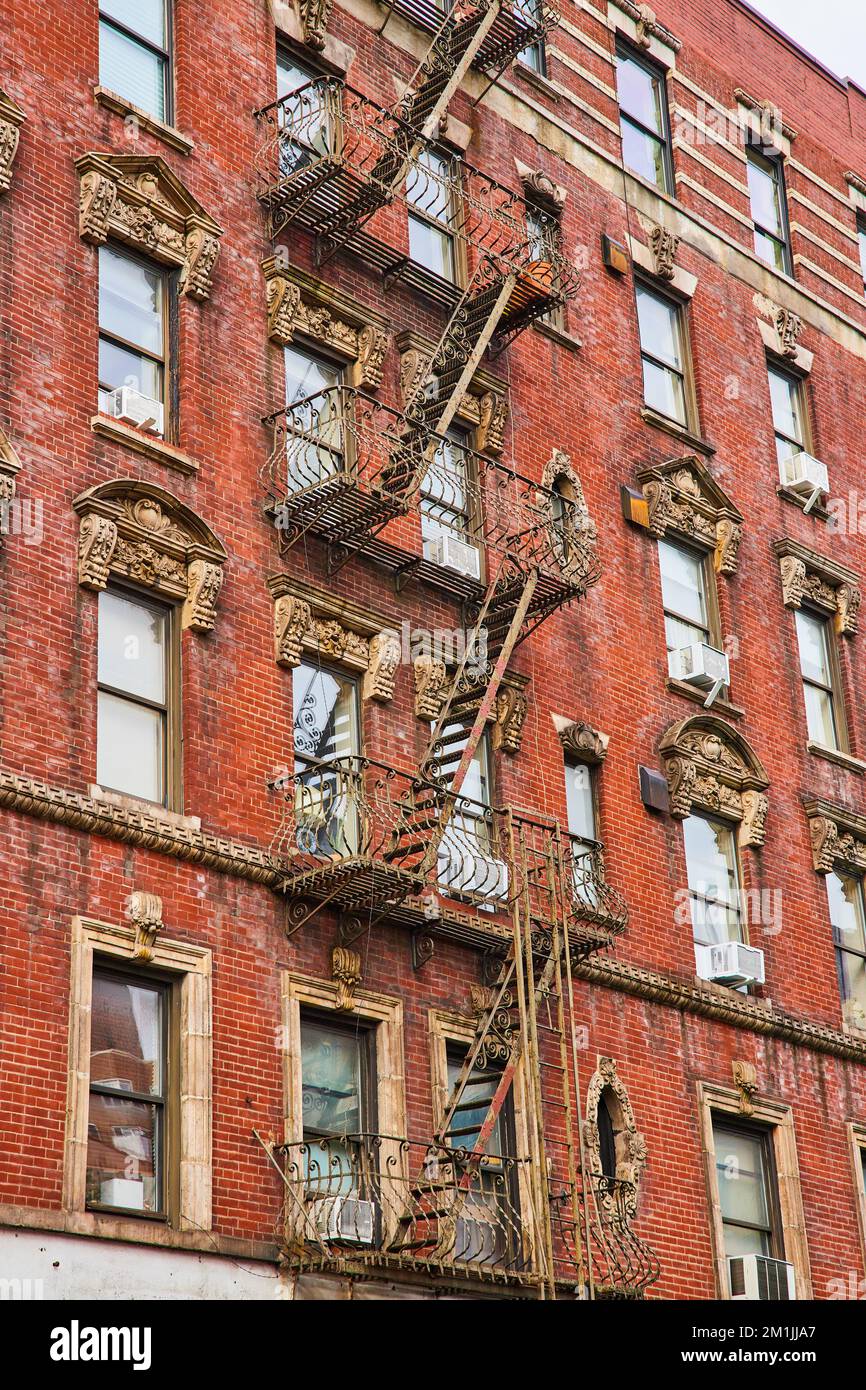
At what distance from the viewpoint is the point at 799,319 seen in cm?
3180

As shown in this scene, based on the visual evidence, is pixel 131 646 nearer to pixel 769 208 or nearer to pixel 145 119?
pixel 145 119

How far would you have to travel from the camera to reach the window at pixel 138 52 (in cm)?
2172

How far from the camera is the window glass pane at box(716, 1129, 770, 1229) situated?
23.9 meters

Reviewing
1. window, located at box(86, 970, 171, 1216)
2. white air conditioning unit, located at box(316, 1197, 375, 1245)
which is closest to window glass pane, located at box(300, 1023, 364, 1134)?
white air conditioning unit, located at box(316, 1197, 375, 1245)

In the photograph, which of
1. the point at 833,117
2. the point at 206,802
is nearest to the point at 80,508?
the point at 206,802

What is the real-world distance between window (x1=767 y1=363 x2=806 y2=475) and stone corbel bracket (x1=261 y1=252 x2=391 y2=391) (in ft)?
29.5

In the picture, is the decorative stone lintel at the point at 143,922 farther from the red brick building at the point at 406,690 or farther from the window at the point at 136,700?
the window at the point at 136,700

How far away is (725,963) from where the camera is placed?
2470 centimetres

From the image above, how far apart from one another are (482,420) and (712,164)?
874 centimetres

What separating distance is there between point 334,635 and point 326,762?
67.6 inches

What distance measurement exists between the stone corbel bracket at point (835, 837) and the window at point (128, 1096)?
1166 cm

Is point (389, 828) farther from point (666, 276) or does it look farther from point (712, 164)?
point (712, 164)

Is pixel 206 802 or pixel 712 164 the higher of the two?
pixel 712 164

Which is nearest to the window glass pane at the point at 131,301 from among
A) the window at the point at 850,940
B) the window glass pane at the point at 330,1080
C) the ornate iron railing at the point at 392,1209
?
the window glass pane at the point at 330,1080
